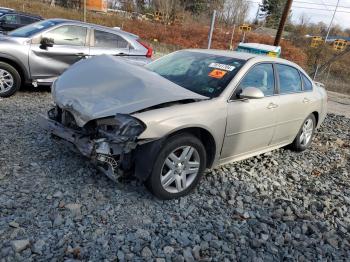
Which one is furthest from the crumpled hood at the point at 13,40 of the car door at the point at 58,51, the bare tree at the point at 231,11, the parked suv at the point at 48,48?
the bare tree at the point at 231,11

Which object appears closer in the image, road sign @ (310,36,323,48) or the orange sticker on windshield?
the orange sticker on windshield

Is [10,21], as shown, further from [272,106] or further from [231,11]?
[231,11]

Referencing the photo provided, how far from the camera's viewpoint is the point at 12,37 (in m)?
6.93

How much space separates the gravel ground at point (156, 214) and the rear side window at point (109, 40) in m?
3.34

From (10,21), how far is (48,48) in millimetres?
8123

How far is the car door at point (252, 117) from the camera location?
13.8ft

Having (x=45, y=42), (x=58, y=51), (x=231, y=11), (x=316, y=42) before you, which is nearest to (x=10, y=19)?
(x=58, y=51)

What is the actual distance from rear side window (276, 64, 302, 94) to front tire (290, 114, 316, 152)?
74cm

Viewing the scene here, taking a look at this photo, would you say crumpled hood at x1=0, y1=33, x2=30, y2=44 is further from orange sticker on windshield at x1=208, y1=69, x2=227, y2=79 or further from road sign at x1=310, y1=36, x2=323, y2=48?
road sign at x1=310, y1=36, x2=323, y2=48

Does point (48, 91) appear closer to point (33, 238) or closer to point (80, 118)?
point (80, 118)

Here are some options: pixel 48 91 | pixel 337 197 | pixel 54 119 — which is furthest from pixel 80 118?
pixel 48 91

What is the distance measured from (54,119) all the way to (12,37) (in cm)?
357

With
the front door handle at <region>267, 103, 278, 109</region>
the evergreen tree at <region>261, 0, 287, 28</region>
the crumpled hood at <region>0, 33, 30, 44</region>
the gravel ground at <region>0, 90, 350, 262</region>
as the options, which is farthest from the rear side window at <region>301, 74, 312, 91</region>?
the evergreen tree at <region>261, 0, 287, 28</region>

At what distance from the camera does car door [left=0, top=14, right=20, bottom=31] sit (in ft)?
41.8
